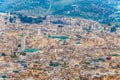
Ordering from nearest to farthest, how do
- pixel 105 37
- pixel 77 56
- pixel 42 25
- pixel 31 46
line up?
pixel 77 56 < pixel 31 46 < pixel 105 37 < pixel 42 25

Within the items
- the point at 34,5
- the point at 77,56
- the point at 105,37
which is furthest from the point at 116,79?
the point at 34,5

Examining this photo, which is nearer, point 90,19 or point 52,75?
point 52,75

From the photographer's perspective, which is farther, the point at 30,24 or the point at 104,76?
the point at 30,24

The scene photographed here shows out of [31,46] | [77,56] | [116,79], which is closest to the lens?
[116,79]

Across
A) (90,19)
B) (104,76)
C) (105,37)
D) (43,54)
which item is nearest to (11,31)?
(105,37)

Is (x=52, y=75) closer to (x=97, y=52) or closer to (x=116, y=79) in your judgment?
(x=116, y=79)

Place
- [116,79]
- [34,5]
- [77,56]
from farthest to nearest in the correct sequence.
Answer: [34,5]
[77,56]
[116,79]

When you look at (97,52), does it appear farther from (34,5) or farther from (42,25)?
(34,5)

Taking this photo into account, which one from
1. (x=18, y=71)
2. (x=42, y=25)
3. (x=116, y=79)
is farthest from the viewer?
(x=42, y=25)
